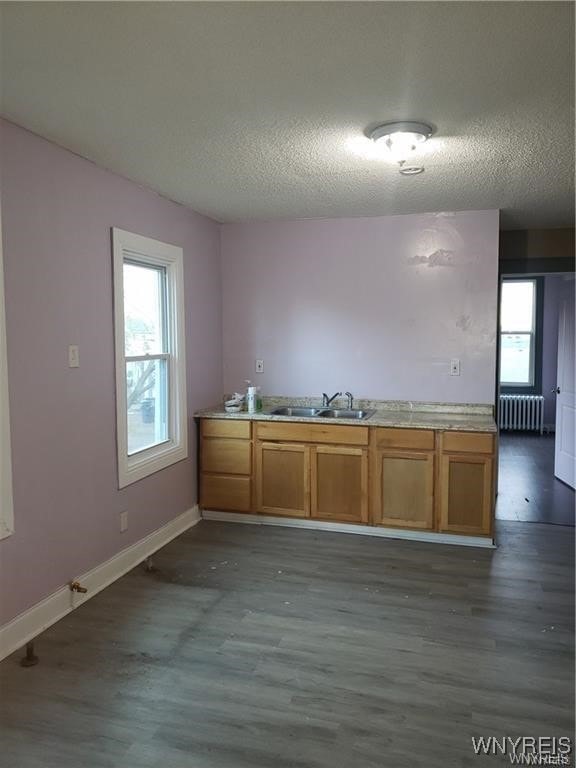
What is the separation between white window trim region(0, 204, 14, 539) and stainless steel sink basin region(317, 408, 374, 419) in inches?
96.8

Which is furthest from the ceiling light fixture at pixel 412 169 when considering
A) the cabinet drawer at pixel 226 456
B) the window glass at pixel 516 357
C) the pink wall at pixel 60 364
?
the window glass at pixel 516 357

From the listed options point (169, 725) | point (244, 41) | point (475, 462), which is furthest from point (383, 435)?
point (244, 41)

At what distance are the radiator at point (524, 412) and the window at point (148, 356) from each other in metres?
5.71

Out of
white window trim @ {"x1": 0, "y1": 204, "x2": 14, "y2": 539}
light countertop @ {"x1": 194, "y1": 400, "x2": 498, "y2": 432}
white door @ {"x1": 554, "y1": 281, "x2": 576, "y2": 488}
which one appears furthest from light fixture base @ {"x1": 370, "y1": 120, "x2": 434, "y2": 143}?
white door @ {"x1": 554, "y1": 281, "x2": 576, "y2": 488}

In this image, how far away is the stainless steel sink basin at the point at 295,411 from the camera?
4613mm

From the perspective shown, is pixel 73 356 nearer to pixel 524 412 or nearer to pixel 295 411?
pixel 295 411

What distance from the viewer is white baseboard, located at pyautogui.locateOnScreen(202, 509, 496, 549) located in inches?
157

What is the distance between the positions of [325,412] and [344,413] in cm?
15

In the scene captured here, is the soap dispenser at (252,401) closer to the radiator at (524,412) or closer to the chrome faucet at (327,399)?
the chrome faucet at (327,399)

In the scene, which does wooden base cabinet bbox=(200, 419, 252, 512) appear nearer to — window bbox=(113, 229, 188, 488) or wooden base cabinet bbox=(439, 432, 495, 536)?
window bbox=(113, 229, 188, 488)

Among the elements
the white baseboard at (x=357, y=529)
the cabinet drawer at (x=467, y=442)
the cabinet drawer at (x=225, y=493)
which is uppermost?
the cabinet drawer at (x=467, y=442)

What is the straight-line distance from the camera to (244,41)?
1845 mm

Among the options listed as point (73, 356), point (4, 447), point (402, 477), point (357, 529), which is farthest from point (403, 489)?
point (4, 447)

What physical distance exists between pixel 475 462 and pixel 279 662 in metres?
2.00
